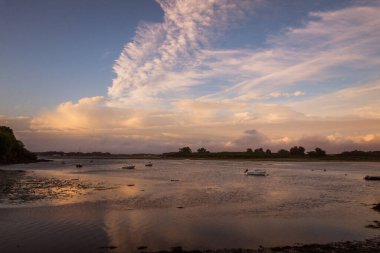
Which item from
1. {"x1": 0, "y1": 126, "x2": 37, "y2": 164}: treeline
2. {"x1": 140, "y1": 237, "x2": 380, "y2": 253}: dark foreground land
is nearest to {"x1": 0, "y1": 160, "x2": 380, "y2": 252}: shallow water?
{"x1": 140, "y1": 237, "x2": 380, "y2": 253}: dark foreground land

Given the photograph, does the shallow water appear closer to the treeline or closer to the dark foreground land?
the dark foreground land

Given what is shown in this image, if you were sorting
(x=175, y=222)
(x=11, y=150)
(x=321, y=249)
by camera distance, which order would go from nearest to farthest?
(x=321, y=249)
(x=175, y=222)
(x=11, y=150)

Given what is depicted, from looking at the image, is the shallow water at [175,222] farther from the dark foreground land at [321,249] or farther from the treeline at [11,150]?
the treeline at [11,150]

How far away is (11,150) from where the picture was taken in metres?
134

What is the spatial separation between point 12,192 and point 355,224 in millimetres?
36518

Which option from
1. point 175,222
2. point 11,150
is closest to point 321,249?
point 175,222

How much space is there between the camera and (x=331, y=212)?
32.3m

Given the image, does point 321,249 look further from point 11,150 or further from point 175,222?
point 11,150

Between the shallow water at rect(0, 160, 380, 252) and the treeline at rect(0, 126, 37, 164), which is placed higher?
the treeline at rect(0, 126, 37, 164)

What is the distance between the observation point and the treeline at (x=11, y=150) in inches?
4690

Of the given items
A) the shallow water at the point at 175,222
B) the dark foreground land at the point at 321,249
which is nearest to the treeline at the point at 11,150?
the shallow water at the point at 175,222

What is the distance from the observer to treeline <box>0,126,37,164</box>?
391 feet

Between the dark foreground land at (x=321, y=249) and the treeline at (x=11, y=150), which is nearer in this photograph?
the dark foreground land at (x=321, y=249)

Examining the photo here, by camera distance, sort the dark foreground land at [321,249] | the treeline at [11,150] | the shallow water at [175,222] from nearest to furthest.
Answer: the dark foreground land at [321,249], the shallow water at [175,222], the treeline at [11,150]
